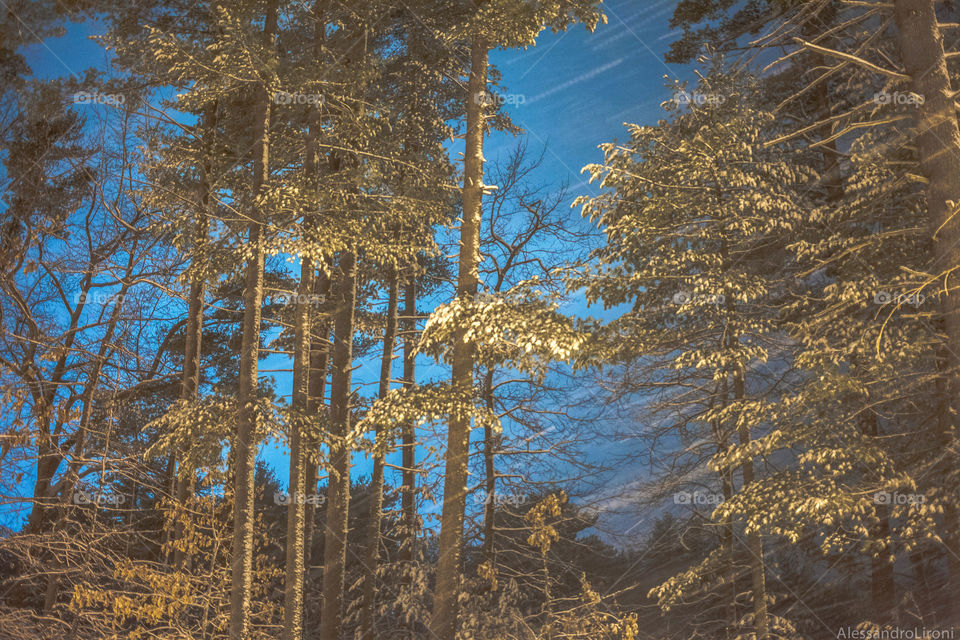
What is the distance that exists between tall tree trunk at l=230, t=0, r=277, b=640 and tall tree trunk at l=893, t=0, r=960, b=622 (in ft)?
25.7

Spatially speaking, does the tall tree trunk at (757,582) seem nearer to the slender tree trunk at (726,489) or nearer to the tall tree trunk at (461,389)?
the slender tree trunk at (726,489)

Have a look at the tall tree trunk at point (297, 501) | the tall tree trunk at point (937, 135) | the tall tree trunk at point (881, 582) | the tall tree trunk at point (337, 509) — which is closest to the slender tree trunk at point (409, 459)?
the tall tree trunk at point (337, 509)

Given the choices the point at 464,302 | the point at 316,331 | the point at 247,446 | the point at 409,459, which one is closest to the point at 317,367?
the point at 316,331

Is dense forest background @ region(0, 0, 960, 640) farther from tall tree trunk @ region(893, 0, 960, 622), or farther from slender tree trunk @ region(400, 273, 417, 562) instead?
slender tree trunk @ region(400, 273, 417, 562)

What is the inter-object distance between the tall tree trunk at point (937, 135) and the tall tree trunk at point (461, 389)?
4.94 m

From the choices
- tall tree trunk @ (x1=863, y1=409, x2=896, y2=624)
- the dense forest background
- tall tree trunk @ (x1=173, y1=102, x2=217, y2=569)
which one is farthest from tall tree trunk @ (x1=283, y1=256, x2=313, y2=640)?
tall tree trunk @ (x1=863, y1=409, x2=896, y2=624)

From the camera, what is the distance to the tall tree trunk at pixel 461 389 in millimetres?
8125

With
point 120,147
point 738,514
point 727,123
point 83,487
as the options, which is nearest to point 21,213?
point 120,147

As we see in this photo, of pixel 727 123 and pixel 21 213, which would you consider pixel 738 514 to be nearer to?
pixel 727 123

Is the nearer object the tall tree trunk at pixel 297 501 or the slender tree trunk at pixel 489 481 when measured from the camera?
the tall tree trunk at pixel 297 501

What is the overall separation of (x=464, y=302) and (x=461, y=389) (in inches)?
39.8

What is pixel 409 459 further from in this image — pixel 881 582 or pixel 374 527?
pixel 881 582

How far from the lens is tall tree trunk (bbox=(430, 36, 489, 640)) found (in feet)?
26.7

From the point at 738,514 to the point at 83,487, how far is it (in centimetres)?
1029
